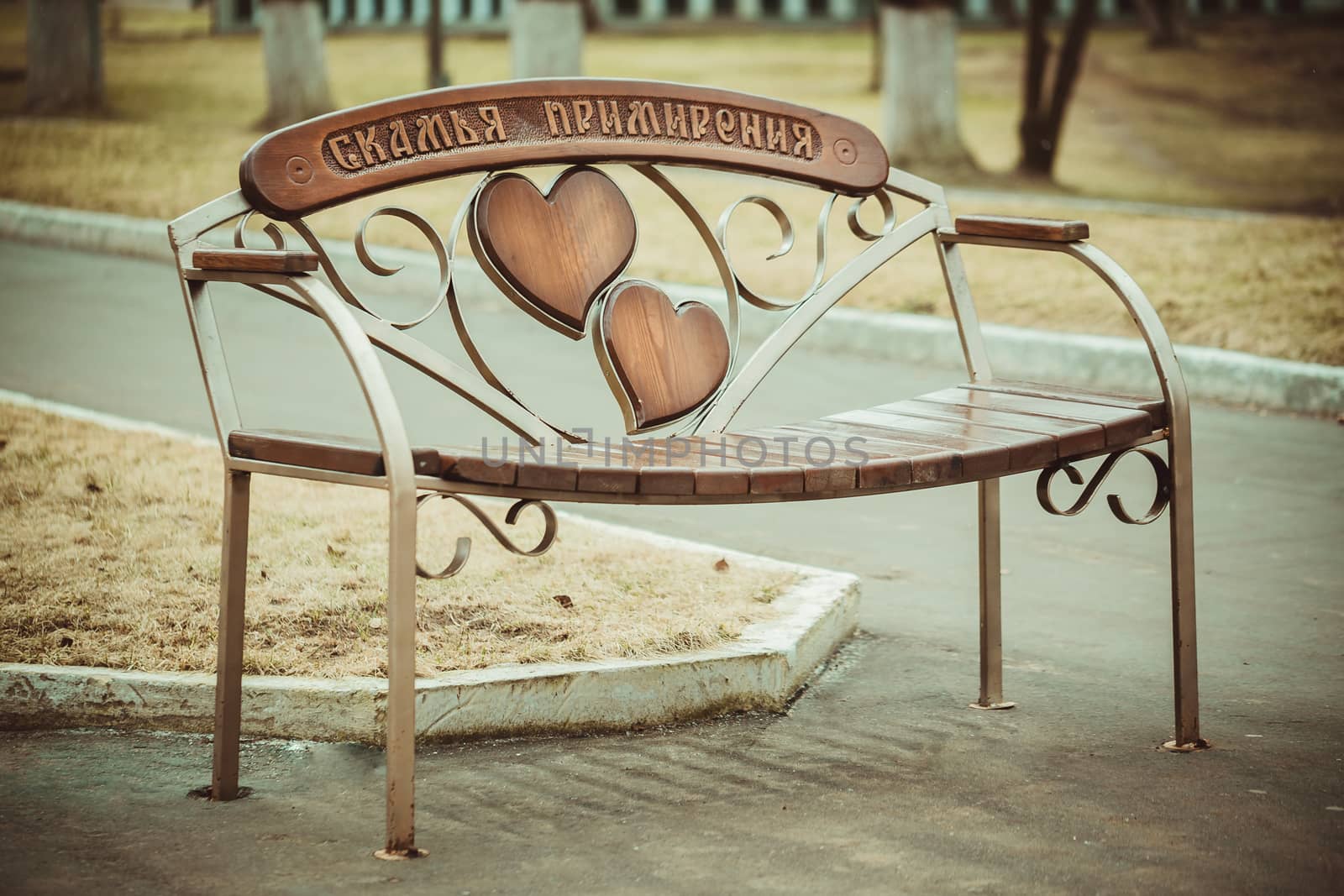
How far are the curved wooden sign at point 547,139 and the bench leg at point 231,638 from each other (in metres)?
0.58

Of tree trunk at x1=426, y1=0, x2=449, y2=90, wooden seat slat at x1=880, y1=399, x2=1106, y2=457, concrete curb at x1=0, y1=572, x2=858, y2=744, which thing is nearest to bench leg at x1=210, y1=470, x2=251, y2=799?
concrete curb at x1=0, y1=572, x2=858, y2=744

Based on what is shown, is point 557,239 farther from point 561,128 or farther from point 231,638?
point 231,638

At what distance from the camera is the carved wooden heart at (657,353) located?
11.9 feet

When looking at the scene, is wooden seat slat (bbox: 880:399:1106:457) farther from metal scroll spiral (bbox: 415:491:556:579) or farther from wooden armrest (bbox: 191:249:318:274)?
wooden armrest (bbox: 191:249:318:274)

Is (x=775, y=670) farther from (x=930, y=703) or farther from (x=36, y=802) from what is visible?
(x=36, y=802)

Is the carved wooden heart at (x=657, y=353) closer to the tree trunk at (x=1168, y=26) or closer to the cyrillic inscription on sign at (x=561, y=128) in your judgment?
the cyrillic inscription on sign at (x=561, y=128)

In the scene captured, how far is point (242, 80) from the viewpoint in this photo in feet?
101

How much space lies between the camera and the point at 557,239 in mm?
3600

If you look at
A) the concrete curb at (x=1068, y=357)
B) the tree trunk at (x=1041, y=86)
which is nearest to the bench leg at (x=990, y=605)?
the concrete curb at (x=1068, y=357)

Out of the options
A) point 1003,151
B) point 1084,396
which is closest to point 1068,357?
point 1084,396

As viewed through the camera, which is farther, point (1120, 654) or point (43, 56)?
point (43, 56)

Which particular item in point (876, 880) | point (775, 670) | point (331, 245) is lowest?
point (876, 880)

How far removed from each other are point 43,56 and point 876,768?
65.7 feet

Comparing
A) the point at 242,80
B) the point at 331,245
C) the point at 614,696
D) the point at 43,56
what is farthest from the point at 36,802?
the point at 242,80
